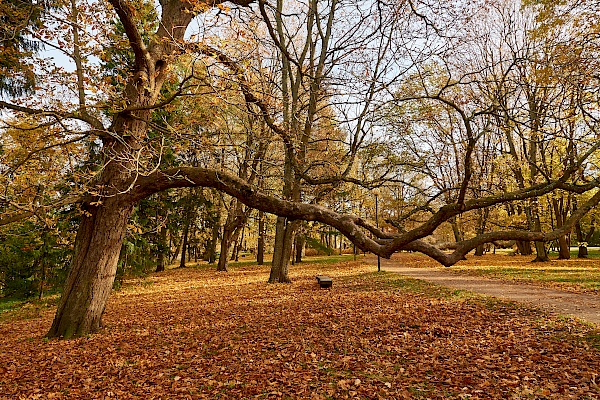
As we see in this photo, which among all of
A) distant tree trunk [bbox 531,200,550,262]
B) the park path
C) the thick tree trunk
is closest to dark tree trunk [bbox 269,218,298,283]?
the park path

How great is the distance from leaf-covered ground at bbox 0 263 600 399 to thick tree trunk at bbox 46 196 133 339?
36 cm

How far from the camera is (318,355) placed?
566 centimetres

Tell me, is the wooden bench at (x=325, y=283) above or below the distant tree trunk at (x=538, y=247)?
below

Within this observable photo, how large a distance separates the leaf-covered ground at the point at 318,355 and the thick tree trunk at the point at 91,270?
36 cm

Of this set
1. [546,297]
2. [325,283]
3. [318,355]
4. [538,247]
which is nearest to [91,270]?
[318,355]

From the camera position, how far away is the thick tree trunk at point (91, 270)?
6.86 m

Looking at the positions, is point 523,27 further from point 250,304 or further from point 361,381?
point 361,381

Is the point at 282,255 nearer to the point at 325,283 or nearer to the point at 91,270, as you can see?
the point at 325,283

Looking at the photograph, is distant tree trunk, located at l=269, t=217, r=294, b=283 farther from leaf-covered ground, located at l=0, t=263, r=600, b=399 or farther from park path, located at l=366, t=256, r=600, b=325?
park path, located at l=366, t=256, r=600, b=325

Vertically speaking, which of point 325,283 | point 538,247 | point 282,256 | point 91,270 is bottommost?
point 325,283

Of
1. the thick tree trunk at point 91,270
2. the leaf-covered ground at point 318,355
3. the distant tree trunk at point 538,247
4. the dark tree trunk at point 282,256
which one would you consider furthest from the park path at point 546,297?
the distant tree trunk at point 538,247

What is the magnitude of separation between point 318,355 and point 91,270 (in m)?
4.46

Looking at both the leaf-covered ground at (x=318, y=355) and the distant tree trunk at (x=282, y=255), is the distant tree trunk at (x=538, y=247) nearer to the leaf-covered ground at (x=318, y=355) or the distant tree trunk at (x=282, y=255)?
the distant tree trunk at (x=282, y=255)

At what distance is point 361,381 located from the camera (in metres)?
4.62
